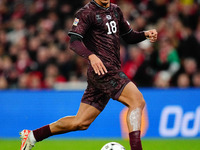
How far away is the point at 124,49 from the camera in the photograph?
12180 mm

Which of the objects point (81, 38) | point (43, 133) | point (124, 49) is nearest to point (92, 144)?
point (43, 133)

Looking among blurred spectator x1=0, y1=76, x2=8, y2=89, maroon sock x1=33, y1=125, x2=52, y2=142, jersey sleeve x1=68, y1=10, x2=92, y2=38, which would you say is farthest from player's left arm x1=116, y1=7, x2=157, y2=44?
blurred spectator x1=0, y1=76, x2=8, y2=89

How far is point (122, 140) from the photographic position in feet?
32.8

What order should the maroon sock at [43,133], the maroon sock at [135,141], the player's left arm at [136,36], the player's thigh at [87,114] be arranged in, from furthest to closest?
the player's left arm at [136,36]
the maroon sock at [43,133]
the player's thigh at [87,114]
the maroon sock at [135,141]

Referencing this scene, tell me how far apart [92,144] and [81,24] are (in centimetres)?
385

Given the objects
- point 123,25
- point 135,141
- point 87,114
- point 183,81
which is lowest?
point 135,141

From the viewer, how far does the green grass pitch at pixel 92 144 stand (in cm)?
873

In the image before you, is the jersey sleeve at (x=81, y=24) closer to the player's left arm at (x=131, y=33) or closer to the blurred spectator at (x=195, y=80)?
the player's left arm at (x=131, y=33)

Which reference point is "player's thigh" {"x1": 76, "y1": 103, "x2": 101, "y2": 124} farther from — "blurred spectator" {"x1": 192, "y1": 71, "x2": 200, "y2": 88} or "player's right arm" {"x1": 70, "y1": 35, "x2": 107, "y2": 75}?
"blurred spectator" {"x1": 192, "y1": 71, "x2": 200, "y2": 88}

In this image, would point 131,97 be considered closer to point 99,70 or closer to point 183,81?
point 99,70

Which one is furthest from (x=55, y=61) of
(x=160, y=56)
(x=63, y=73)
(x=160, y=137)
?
(x=160, y=137)

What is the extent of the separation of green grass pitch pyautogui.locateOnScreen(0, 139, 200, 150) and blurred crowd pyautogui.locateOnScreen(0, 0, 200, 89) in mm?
1979

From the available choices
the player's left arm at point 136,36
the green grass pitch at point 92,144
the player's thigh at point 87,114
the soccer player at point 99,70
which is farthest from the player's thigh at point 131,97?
the green grass pitch at point 92,144

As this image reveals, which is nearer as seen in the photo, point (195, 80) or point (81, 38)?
point (81, 38)
